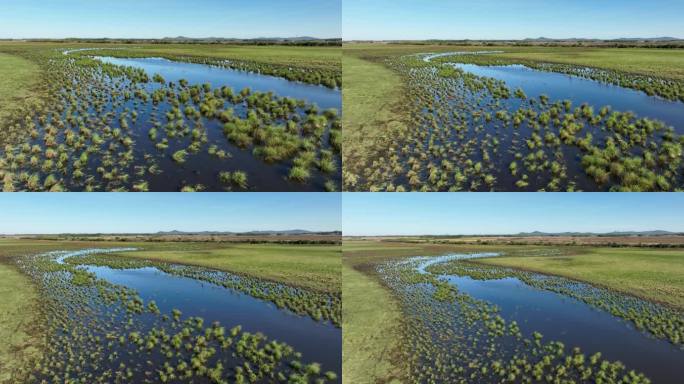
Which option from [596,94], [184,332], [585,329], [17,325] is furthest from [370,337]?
[596,94]

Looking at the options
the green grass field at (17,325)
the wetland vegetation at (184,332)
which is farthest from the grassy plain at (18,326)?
the wetland vegetation at (184,332)

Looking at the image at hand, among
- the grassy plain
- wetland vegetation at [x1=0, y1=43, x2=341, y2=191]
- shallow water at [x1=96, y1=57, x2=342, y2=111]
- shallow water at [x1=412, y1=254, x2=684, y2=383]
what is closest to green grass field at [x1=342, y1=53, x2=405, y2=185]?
wetland vegetation at [x1=0, y1=43, x2=341, y2=191]

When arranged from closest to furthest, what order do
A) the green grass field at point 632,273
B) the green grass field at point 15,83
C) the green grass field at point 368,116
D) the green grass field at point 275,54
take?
the green grass field at point 368,116
the green grass field at point 15,83
the green grass field at point 632,273
the green grass field at point 275,54

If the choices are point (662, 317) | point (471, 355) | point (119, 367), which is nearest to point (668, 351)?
point (662, 317)

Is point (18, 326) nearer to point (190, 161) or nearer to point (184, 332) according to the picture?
point (184, 332)

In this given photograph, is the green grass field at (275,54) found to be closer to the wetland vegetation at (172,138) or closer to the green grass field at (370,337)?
the wetland vegetation at (172,138)

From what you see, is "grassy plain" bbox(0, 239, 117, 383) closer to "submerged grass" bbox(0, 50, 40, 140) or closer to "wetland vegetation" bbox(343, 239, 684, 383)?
"submerged grass" bbox(0, 50, 40, 140)
